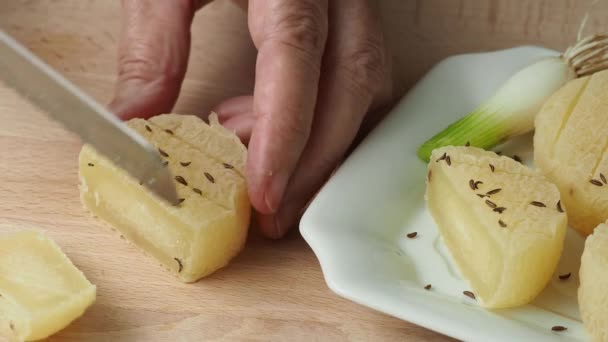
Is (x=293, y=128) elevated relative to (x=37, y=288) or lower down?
elevated

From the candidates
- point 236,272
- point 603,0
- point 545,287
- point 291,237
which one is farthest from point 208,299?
point 603,0

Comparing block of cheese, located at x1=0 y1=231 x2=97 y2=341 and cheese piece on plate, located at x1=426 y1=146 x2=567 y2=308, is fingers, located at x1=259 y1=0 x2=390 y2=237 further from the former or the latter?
block of cheese, located at x1=0 y1=231 x2=97 y2=341

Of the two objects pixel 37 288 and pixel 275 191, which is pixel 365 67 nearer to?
pixel 275 191

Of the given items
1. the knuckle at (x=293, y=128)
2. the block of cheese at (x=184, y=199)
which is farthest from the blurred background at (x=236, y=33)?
the knuckle at (x=293, y=128)

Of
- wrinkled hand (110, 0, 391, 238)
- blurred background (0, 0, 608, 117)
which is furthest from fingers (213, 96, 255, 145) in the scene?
blurred background (0, 0, 608, 117)

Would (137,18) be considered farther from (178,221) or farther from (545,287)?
(545,287)

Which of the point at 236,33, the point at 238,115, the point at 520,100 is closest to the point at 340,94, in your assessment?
the point at 238,115
